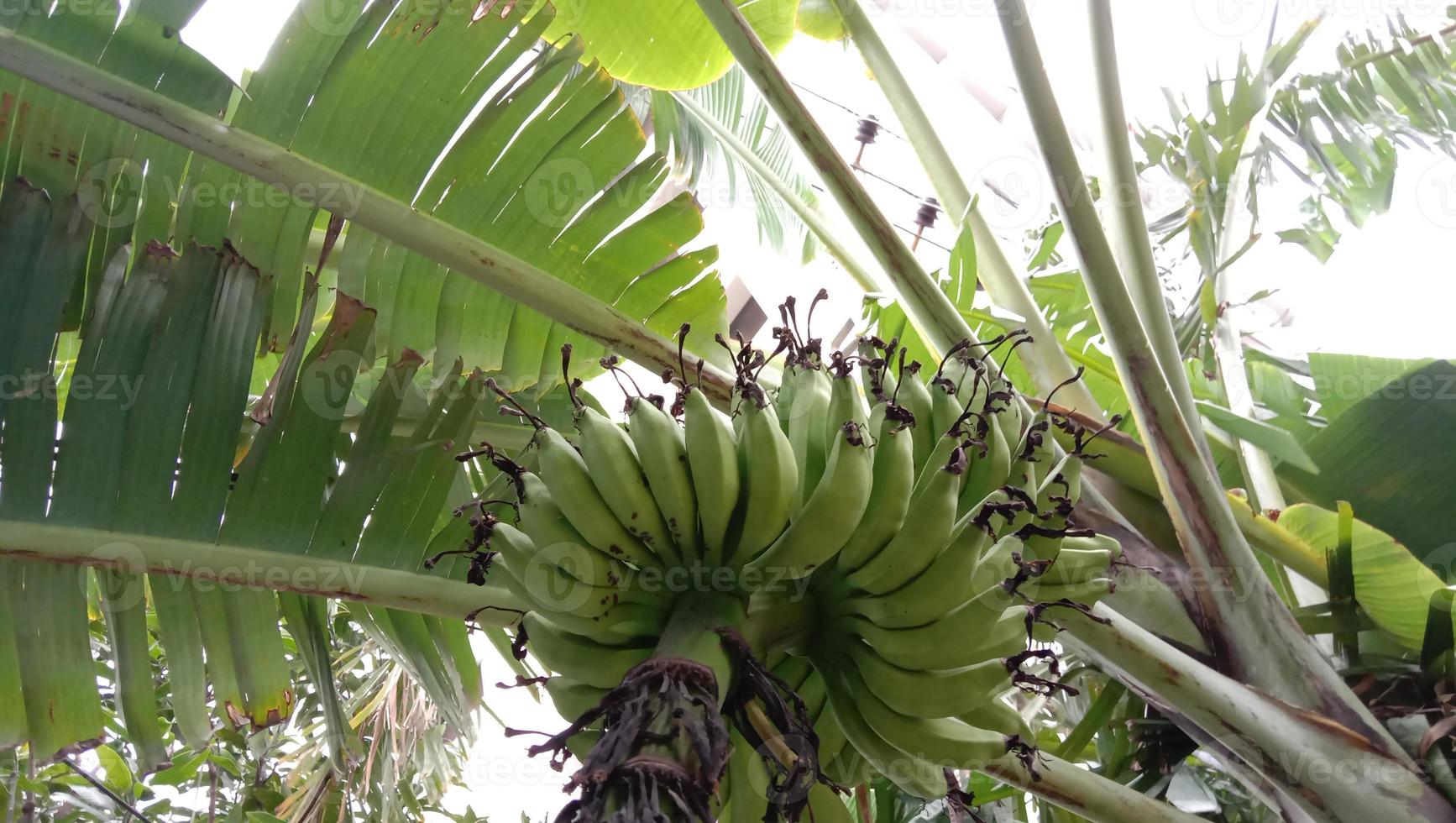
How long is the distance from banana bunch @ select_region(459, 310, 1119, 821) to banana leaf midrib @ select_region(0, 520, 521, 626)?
0.29 m

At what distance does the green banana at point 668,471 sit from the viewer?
70 cm

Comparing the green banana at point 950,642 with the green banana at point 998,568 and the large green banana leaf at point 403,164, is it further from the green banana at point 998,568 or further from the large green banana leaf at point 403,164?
the large green banana leaf at point 403,164

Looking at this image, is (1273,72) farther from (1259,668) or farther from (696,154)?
(1259,668)

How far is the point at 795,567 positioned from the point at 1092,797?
51 centimetres

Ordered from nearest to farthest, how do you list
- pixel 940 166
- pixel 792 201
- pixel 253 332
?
pixel 253 332 → pixel 940 166 → pixel 792 201

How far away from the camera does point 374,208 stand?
1.10 metres

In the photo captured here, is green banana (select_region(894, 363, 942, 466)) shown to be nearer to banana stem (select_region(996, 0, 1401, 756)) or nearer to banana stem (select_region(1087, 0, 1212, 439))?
banana stem (select_region(996, 0, 1401, 756))

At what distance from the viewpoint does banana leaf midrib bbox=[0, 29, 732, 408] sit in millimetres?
990
